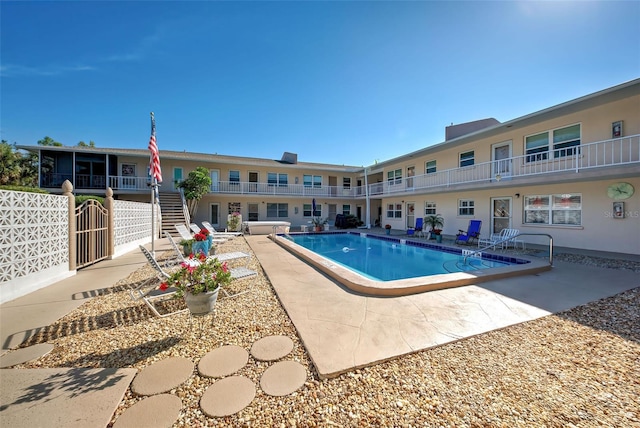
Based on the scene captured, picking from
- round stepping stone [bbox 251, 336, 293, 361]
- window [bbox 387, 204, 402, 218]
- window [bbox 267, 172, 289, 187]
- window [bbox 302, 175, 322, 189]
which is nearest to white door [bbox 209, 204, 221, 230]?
window [bbox 267, 172, 289, 187]

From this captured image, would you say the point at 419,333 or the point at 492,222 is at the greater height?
the point at 492,222

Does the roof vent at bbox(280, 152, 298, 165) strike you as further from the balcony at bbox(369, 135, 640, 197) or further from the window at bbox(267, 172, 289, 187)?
the balcony at bbox(369, 135, 640, 197)

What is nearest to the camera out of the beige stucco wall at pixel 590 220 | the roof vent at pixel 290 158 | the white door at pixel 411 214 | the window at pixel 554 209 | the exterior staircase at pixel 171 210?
the beige stucco wall at pixel 590 220

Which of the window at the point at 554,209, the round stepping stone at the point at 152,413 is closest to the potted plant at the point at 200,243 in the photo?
the round stepping stone at the point at 152,413

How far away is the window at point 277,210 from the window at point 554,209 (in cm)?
1671

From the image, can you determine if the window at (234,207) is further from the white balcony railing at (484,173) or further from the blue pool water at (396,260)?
the blue pool water at (396,260)

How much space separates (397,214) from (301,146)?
37.7ft

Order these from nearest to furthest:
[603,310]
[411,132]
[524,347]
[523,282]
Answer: [524,347]
[603,310]
[523,282]
[411,132]

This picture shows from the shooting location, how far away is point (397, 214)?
65.1 ft

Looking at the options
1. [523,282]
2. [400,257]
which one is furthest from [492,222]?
→ [523,282]

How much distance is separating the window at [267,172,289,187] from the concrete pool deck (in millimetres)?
15900

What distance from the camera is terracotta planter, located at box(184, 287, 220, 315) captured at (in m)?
3.20

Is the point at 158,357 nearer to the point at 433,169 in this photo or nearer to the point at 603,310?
the point at 603,310

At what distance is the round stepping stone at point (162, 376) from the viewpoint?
90.6 inches
